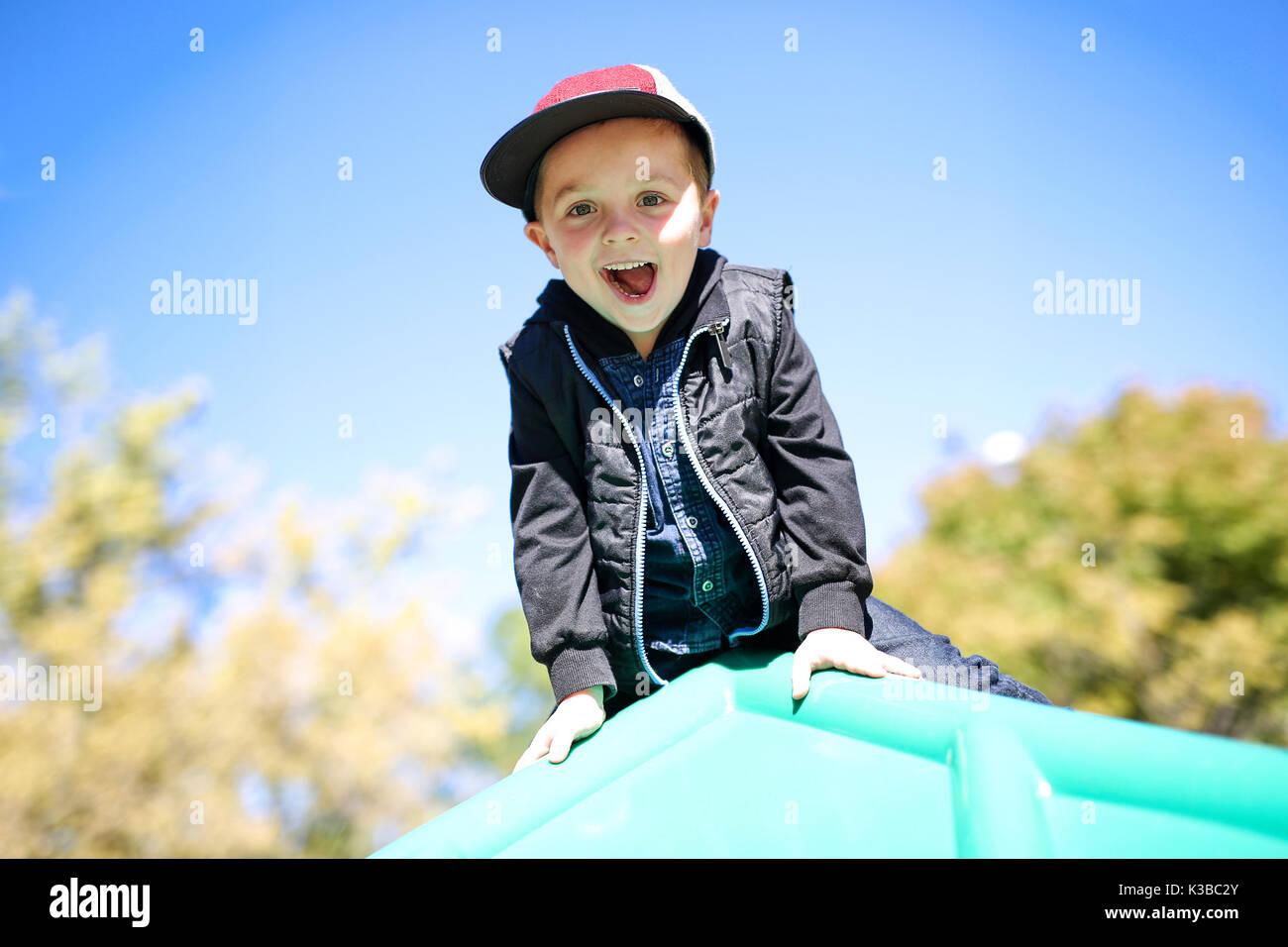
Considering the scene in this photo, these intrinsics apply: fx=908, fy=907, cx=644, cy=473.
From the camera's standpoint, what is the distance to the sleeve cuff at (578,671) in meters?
1.55

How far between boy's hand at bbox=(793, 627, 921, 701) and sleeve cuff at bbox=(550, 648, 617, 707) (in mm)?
334

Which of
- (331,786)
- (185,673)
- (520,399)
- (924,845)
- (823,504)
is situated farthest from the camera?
(331,786)

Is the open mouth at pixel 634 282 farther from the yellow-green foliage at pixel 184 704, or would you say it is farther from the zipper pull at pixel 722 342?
the yellow-green foliage at pixel 184 704

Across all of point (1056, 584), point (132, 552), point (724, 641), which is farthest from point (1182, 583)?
point (132, 552)

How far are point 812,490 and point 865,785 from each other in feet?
1.80

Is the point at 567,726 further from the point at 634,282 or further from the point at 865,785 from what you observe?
the point at 634,282

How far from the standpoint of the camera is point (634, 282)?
5.13ft

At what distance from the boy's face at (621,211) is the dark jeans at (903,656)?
2.02ft

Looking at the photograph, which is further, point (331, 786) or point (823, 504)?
point (331, 786)

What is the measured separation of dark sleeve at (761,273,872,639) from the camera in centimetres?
152

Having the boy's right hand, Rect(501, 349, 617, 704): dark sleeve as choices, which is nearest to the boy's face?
Rect(501, 349, 617, 704): dark sleeve
